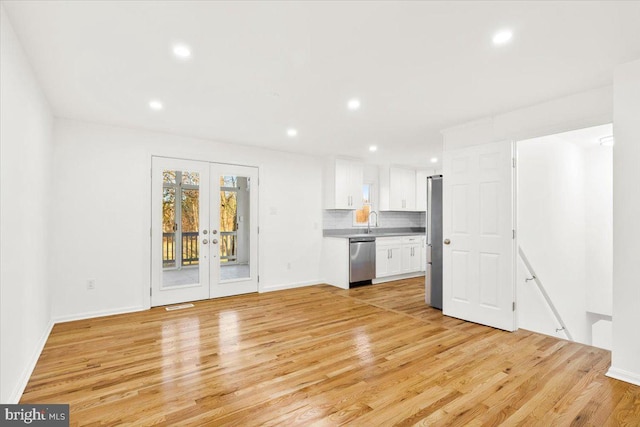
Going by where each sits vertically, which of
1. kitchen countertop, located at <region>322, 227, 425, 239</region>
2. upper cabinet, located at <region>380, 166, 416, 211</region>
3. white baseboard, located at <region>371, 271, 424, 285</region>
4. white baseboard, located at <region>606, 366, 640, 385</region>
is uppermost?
upper cabinet, located at <region>380, 166, 416, 211</region>

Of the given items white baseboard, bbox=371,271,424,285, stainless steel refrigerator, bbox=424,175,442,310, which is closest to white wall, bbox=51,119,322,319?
stainless steel refrigerator, bbox=424,175,442,310

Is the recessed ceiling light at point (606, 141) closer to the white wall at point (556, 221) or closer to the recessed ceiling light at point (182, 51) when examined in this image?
the white wall at point (556, 221)

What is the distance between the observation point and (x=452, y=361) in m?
2.87

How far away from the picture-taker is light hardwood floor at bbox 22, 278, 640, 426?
209cm

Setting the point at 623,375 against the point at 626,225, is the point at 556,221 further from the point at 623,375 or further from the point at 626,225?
the point at 623,375

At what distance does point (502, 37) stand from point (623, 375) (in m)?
2.76

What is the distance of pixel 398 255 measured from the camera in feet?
22.0

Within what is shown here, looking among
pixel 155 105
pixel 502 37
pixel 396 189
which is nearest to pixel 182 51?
pixel 155 105

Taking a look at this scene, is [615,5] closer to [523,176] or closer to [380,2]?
[380,2]

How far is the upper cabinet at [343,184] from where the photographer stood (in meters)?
6.27

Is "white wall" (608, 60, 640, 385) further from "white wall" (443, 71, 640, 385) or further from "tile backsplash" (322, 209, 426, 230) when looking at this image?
"tile backsplash" (322, 209, 426, 230)

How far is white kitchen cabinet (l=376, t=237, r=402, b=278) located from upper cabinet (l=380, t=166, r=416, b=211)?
104cm

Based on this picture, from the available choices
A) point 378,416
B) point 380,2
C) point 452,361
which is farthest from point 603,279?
point 380,2

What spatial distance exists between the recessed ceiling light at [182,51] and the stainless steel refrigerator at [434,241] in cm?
351
